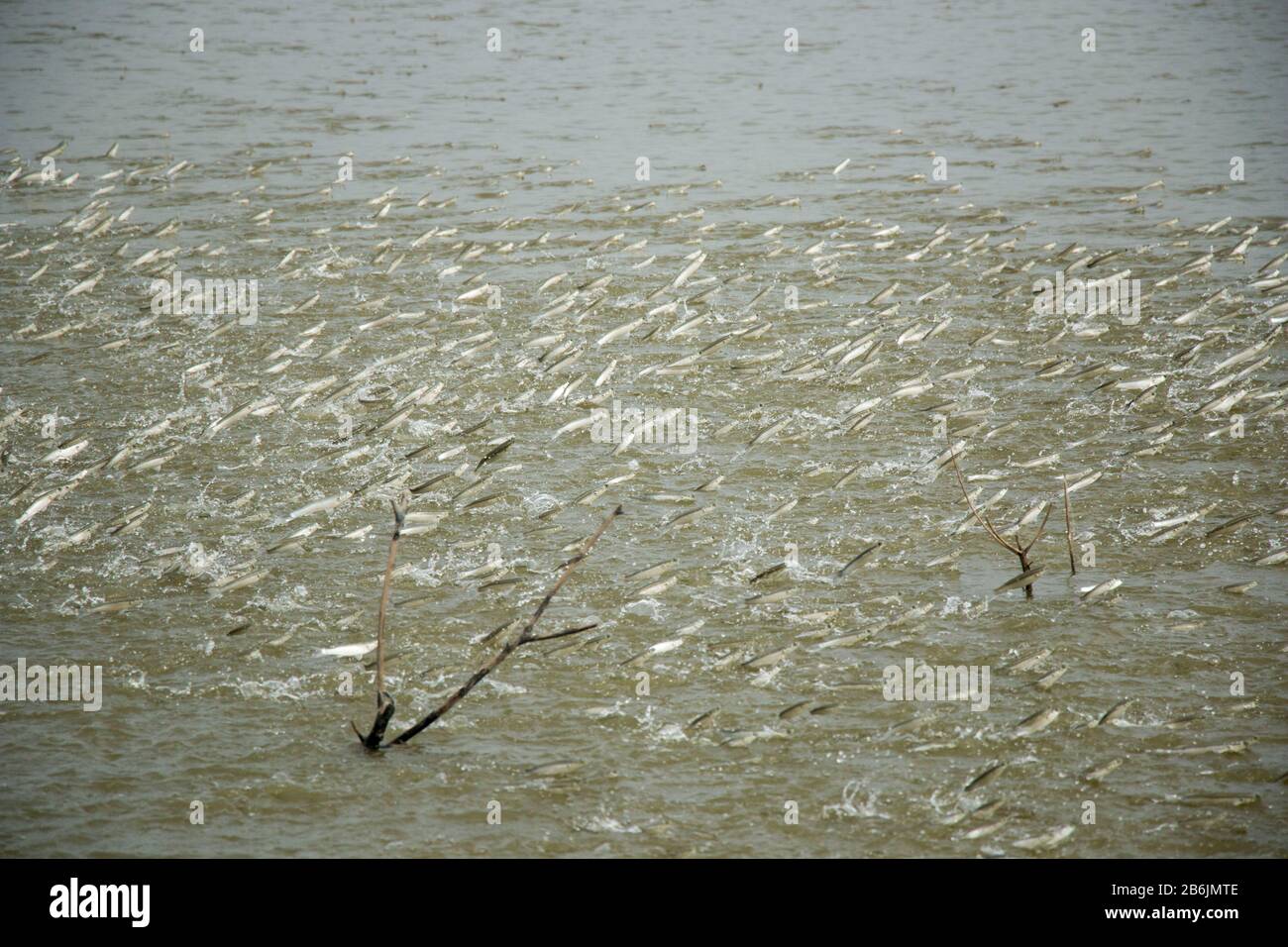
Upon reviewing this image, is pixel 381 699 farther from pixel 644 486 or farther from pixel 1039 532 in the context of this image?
pixel 1039 532

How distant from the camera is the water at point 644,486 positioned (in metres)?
6.11

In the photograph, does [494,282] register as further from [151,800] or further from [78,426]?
[151,800]

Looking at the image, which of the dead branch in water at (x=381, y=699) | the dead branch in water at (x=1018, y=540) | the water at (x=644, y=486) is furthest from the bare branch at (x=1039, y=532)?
the dead branch in water at (x=381, y=699)

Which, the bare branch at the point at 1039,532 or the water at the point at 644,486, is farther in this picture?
the bare branch at the point at 1039,532

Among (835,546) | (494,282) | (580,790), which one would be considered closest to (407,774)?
(580,790)

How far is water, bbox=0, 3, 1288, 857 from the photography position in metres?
6.11

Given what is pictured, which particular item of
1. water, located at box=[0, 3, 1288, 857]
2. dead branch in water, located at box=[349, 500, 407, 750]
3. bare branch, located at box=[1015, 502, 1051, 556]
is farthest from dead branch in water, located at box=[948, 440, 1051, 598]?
dead branch in water, located at box=[349, 500, 407, 750]

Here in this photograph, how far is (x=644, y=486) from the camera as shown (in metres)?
9.28

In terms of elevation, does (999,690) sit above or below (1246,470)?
below

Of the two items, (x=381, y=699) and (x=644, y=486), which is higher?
(x=644, y=486)

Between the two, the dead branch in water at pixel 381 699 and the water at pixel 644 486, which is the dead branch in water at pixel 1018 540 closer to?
the water at pixel 644 486

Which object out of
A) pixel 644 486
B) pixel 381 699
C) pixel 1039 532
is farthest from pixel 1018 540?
pixel 381 699

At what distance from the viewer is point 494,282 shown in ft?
43.6

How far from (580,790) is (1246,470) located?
5.77m
